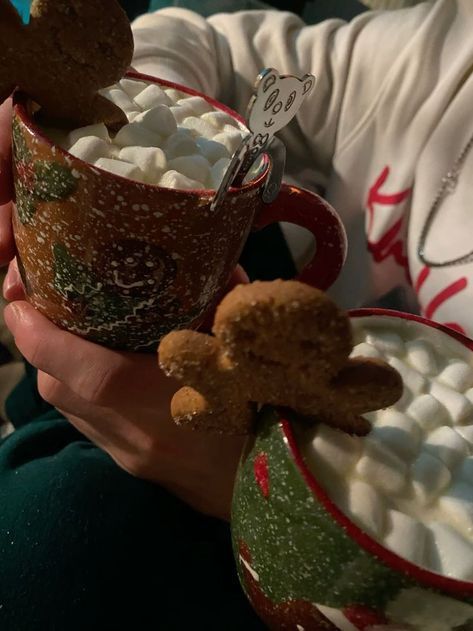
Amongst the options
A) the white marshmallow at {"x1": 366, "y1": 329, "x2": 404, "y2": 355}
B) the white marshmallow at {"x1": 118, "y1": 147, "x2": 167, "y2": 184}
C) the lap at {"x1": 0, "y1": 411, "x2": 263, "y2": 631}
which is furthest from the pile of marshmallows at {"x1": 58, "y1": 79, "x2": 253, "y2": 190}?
the lap at {"x1": 0, "y1": 411, "x2": 263, "y2": 631}

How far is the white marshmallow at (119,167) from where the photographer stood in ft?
1.23

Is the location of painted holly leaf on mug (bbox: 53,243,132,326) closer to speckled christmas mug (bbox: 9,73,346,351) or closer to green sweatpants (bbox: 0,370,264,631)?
speckled christmas mug (bbox: 9,73,346,351)

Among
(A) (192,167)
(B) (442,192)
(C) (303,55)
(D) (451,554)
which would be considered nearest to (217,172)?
(A) (192,167)

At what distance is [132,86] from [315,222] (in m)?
0.16

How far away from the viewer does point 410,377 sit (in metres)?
0.36

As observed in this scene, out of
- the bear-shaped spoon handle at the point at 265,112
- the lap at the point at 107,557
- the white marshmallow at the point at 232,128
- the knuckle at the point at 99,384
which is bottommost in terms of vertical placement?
the lap at the point at 107,557

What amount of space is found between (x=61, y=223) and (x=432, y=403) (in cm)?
23

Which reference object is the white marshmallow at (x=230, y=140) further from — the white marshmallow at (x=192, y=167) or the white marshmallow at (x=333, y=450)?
the white marshmallow at (x=333, y=450)

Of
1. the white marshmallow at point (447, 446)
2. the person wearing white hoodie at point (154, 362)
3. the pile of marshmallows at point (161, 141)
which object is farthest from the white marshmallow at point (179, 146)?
the white marshmallow at point (447, 446)

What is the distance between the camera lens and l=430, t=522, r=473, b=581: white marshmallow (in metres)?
0.29

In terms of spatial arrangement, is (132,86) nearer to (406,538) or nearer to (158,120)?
(158,120)

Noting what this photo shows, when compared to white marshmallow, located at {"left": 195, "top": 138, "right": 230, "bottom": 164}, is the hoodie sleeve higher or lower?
lower

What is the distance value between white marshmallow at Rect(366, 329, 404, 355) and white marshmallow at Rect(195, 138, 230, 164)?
14 cm

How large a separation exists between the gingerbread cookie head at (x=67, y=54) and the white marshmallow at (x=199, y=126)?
6 centimetres
